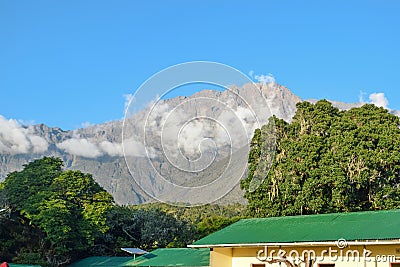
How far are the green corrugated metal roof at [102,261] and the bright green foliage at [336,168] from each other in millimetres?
7533

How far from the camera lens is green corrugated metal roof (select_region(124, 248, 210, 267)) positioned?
2424cm

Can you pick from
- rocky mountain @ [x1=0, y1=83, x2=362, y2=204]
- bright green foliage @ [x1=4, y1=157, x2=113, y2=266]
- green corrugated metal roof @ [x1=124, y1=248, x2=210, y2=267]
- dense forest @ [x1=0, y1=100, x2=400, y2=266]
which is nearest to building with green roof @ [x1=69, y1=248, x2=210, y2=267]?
green corrugated metal roof @ [x1=124, y1=248, x2=210, y2=267]

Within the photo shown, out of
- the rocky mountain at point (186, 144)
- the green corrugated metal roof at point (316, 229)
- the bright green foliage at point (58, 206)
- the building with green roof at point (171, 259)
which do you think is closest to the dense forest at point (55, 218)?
the bright green foliage at point (58, 206)

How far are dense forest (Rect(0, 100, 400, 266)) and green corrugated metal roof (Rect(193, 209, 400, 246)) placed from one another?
7.97m

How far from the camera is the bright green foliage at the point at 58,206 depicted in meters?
33.2

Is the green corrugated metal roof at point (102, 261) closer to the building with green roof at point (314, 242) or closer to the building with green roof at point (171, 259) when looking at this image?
the building with green roof at point (171, 259)

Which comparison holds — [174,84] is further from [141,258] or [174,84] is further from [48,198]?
[48,198]

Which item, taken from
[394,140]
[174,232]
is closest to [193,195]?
[394,140]

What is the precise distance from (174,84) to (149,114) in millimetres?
3217

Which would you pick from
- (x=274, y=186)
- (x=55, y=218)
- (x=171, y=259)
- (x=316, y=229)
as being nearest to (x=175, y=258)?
(x=171, y=259)

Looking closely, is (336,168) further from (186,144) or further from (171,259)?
(186,144)

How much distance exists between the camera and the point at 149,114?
19156 millimetres

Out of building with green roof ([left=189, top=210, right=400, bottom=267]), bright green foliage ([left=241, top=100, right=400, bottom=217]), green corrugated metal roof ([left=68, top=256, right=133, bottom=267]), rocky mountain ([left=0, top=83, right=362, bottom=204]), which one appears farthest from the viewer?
green corrugated metal roof ([left=68, top=256, right=133, bottom=267])

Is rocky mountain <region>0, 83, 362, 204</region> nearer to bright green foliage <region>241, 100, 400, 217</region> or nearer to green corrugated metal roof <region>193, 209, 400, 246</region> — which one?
green corrugated metal roof <region>193, 209, 400, 246</region>
